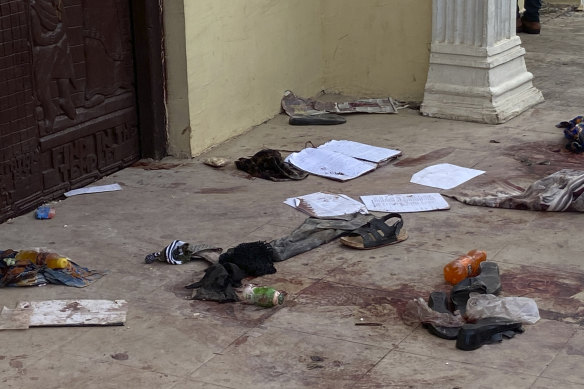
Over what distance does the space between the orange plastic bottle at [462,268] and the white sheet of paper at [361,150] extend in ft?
6.55

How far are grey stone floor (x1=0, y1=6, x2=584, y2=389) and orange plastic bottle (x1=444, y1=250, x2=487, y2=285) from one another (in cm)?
7

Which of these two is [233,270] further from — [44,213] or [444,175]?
[444,175]

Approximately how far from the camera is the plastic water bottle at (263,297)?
4.98m

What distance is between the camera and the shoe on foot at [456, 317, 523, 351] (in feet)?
14.8

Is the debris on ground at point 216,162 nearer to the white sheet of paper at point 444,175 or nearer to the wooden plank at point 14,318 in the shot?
the white sheet of paper at point 444,175

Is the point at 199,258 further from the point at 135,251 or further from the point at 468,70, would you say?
the point at 468,70

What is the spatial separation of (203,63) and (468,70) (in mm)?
2138

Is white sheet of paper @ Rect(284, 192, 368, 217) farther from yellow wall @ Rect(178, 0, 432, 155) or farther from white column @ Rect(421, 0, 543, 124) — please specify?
white column @ Rect(421, 0, 543, 124)

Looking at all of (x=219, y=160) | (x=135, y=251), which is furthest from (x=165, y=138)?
(x=135, y=251)

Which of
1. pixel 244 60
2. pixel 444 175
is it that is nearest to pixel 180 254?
pixel 444 175

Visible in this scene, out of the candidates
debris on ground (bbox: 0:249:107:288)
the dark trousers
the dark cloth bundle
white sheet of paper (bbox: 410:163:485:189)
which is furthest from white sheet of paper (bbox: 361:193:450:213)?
the dark trousers

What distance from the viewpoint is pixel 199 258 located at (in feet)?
18.3

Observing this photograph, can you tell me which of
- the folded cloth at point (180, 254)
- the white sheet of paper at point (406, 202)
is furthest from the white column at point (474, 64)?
the folded cloth at point (180, 254)

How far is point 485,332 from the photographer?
4535mm
